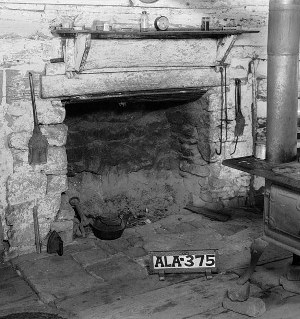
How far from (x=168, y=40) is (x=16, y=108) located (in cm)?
156

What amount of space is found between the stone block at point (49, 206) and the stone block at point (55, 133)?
50 cm

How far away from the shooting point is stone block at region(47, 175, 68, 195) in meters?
5.32

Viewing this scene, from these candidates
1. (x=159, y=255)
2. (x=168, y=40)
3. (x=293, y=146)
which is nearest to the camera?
(x=293, y=146)

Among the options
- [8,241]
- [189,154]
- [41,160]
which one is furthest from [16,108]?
[189,154]

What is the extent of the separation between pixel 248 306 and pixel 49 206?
2119 millimetres

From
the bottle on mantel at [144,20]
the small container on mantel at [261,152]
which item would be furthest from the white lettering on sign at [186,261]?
the bottle on mantel at [144,20]

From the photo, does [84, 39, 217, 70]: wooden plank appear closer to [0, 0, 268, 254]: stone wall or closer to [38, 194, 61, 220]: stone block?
[0, 0, 268, 254]: stone wall

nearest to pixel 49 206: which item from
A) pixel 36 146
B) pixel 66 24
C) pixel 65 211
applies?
pixel 65 211

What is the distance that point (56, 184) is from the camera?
535 cm

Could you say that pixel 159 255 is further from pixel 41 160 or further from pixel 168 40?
pixel 168 40

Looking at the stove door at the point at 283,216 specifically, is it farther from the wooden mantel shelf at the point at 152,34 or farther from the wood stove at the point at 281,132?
the wooden mantel shelf at the point at 152,34

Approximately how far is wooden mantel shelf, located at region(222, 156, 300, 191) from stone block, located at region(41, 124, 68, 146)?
1.77 metres

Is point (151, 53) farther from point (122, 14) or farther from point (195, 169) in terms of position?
point (195, 169)

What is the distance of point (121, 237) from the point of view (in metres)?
5.79
